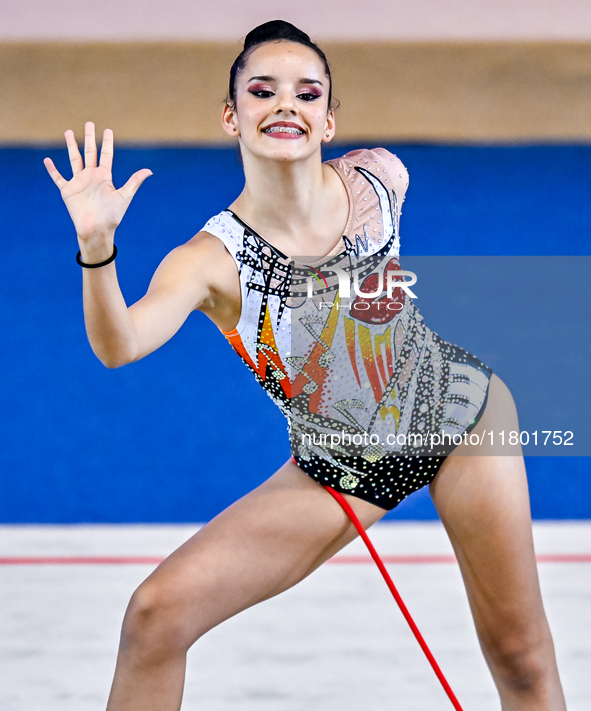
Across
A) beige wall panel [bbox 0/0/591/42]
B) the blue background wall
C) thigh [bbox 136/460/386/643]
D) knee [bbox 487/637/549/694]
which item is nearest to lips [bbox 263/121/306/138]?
thigh [bbox 136/460/386/643]

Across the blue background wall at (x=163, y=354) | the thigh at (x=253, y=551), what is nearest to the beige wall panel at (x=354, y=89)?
the blue background wall at (x=163, y=354)

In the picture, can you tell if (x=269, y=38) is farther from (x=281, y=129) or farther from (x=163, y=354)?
(x=163, y=354)

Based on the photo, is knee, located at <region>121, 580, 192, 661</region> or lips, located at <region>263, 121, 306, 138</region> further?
lips, located at <region>263, 121, 306, 138</region>

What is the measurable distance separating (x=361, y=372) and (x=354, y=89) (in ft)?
5.71

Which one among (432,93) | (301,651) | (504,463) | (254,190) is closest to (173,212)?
(432,93)

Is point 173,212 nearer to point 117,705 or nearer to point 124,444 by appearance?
point 124,444

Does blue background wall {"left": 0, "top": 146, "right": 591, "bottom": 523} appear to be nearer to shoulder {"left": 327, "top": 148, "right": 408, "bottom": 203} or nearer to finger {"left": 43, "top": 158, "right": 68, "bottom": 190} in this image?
shoulder {"left": 327, "top": 148, "right": 408, "bottom": 203}

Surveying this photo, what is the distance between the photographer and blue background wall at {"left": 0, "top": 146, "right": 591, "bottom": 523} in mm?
3172

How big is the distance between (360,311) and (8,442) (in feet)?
7.52

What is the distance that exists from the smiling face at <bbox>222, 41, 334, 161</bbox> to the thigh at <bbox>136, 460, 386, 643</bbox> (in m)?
0.49

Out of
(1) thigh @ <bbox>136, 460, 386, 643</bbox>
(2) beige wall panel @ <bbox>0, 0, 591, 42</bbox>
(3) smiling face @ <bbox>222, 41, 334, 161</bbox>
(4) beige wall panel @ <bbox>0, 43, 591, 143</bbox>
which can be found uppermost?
(2) beige wall panel @ <bbox>0, 0, 591, 42</bbox>

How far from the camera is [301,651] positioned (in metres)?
2.05

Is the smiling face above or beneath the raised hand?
above

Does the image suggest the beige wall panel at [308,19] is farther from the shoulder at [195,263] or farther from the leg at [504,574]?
the leg at [504,574]
